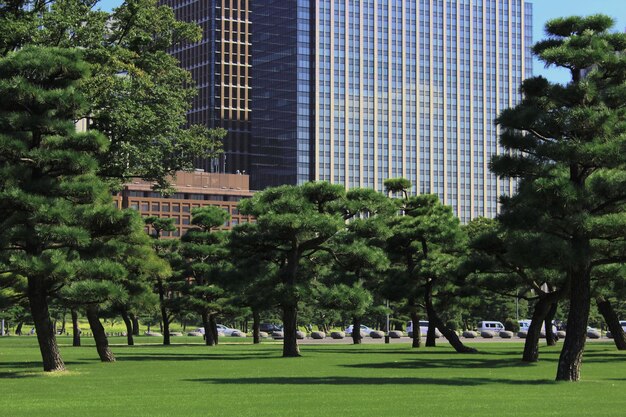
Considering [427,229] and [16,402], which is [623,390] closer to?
[16,402]

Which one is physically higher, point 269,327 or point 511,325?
point 511,325

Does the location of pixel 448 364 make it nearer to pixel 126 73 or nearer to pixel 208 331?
pixel 126 73

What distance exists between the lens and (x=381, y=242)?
57.5 m

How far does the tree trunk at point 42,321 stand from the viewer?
117 ft

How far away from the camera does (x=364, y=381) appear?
102 ft

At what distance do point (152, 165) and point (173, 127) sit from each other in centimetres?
216

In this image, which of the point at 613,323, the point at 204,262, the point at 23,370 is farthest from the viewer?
the point at 204,262

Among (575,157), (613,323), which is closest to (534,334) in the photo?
(613,323)

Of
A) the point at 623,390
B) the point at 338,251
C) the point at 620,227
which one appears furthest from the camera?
the point at 338,251

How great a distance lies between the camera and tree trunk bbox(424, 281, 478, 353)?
5719cm

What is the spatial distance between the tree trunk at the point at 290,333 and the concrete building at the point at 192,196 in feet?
432

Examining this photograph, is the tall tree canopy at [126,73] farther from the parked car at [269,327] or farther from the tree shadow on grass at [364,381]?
the parked car at [269,327]

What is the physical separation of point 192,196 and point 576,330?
530ft

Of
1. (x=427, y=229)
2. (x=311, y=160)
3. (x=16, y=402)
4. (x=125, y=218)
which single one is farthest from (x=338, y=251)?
(x=311, y=160)
